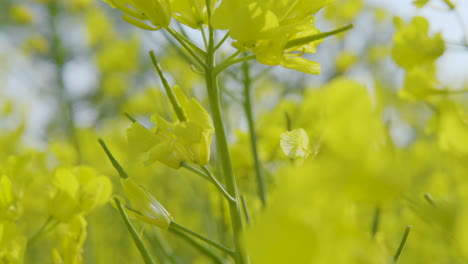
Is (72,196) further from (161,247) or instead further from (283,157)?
(283,157)

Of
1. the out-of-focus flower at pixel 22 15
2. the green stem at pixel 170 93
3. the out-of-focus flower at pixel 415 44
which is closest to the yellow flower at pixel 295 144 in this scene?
the green stem at pixel 170 93

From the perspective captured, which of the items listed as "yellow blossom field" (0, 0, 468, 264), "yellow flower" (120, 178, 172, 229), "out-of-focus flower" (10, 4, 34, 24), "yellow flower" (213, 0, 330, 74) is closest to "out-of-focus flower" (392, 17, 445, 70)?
"yellow blossom field" (0, 0, 468, 264)

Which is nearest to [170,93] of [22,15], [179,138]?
[179,138]

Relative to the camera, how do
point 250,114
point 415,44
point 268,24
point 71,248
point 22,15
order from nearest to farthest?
point 268,24 → point 71,248 → point 415,44 → point 250,114 → point 22,15

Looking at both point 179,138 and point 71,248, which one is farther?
point 71,248

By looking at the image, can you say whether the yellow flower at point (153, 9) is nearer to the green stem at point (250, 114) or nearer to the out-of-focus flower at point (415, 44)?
the green stem at point (250, 114)

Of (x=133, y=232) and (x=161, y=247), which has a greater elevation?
(x=133, y=232)
